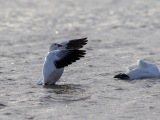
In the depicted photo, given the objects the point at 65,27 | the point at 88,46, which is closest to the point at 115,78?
the point at 88,46

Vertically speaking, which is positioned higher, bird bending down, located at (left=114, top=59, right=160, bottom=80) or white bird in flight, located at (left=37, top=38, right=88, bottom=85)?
white bird in flight, located at (left=37, top=38, right=88, bottom=85)

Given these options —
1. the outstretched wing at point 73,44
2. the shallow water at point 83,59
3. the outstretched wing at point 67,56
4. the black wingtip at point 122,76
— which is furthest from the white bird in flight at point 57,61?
the black wingtip at point 122,76

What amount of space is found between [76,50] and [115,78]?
3.56 ft

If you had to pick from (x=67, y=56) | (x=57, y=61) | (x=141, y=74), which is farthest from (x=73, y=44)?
(x=141, y=74)

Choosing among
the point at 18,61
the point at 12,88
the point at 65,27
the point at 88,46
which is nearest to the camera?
the point at 12,88

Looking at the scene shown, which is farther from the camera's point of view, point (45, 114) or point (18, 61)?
point (18, 61)

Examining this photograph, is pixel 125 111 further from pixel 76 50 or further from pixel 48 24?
pixel 48 24

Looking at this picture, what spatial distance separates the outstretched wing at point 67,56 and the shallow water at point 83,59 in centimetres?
47

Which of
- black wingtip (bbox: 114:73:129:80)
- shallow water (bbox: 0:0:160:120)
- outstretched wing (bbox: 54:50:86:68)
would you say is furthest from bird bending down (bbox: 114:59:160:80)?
outstretched wing (bbox: 54:50:86:68)

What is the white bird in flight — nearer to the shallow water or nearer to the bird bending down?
the shallow water

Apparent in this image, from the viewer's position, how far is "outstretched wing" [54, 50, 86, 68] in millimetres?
11172

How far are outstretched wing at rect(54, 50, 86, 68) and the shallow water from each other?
1.55 ft

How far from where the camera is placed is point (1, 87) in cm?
1114

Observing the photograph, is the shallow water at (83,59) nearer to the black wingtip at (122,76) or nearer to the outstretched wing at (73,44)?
the black wingtip at (122,76)
